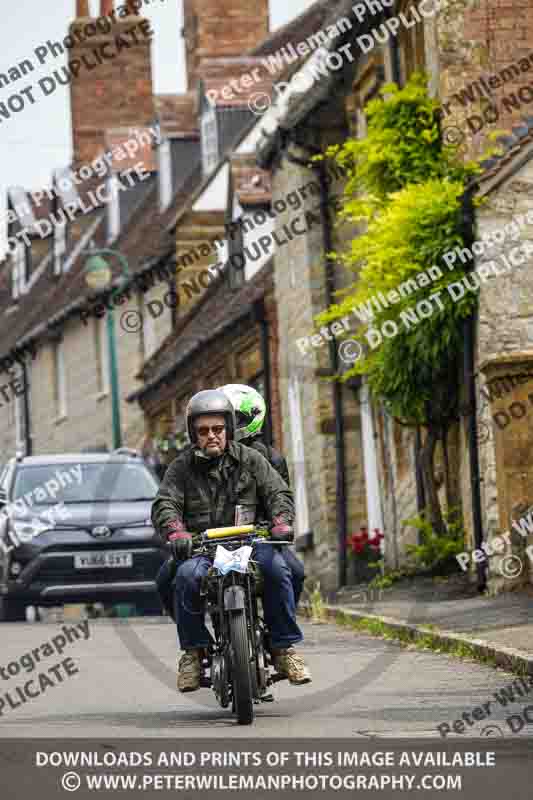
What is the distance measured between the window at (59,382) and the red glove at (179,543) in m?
40.0

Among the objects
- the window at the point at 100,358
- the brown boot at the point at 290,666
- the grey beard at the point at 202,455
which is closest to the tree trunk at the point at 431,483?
the grey beard at the point at 202,455

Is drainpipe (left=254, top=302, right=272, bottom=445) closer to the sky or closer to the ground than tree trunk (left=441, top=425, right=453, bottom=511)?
closer to the sky

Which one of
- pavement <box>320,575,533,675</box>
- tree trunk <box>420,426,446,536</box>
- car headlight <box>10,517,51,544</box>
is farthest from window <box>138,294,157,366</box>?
car headlight <box>10,517,51,544</box>

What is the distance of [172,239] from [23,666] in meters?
27.1

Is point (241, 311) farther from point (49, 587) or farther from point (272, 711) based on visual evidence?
point (272, 711)

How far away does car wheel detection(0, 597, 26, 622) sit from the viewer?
1991 centimetres

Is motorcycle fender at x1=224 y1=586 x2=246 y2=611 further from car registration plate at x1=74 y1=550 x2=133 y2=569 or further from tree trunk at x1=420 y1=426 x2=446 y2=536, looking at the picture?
tree trunk at x1=420 y1=426 x2=446 y2=536

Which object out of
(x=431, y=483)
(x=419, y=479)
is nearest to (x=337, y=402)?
(x=419, y=479)

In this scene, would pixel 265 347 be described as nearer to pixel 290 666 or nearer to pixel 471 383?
pixel 471 383

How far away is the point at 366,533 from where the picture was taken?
2503 centimetres

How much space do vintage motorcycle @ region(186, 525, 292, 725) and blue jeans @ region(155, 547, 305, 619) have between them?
197 millimetres

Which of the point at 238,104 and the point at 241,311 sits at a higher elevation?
the point at 238,104

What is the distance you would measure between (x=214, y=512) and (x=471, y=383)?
9.05 meters
